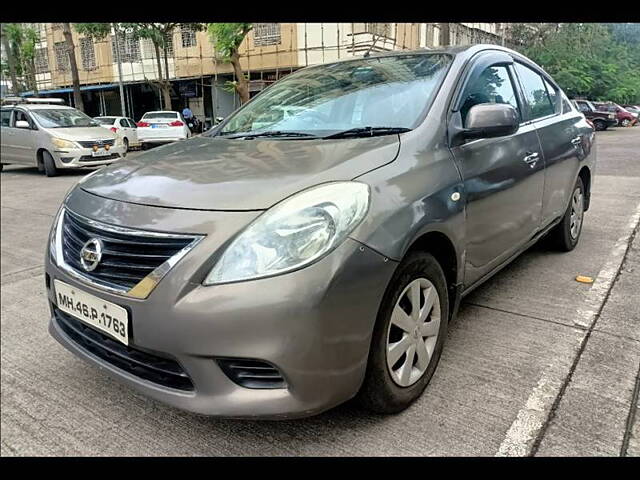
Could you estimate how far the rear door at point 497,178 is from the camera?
2.38 meters

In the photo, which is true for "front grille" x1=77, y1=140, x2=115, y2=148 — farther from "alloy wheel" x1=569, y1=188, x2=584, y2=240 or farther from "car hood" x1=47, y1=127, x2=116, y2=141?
"alloy wheel" x1=569, y1=188, x2=584, y2=240

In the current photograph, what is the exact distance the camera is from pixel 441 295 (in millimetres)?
2150

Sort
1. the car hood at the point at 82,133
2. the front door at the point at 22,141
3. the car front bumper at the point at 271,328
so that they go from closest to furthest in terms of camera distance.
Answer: the car front bumper at the point at 271,328 → the car hood at the point at 82,133 → the front door at the point at 22,141

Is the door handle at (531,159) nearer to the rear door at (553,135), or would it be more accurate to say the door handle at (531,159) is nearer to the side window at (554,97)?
the rear door at (553,135)

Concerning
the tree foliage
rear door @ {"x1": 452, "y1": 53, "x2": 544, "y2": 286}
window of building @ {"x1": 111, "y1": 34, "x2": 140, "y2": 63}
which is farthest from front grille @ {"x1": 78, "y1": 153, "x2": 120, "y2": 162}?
window of building @ {"x1": 111, "y1": 34, "x2": 140, "y2": 63}

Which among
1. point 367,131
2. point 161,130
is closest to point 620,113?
point 367,131

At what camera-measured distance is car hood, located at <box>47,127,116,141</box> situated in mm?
10430

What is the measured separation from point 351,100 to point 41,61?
26193 millimetres

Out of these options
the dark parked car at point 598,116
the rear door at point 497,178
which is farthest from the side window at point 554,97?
the rear door at point 497,178

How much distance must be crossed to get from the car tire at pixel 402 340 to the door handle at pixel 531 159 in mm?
1154

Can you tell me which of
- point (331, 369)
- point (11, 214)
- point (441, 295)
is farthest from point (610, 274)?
point (11, 214)
